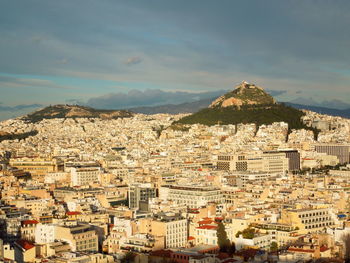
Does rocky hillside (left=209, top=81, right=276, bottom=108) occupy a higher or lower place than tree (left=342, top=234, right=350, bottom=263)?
higher

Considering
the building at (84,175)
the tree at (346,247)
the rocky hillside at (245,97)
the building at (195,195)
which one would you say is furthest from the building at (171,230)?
the rocky hillside at (245,97)

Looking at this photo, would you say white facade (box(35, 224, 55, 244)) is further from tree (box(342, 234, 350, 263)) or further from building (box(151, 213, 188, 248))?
tree (box(342, 234, 350, 263))

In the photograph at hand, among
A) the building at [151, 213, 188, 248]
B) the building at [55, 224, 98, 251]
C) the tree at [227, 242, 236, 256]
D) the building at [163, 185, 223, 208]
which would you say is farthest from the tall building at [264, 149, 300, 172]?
the building at [55, 224, 98, 251]

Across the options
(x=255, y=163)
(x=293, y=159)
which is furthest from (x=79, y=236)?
(x=293, y=159)

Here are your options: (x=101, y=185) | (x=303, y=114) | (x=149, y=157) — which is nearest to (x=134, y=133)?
(x=303, y=114)

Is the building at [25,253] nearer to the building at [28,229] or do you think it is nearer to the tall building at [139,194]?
the building at [28,229]

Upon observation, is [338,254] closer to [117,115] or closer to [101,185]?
[101,185]

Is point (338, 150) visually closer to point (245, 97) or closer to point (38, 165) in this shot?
point (38, 165)
